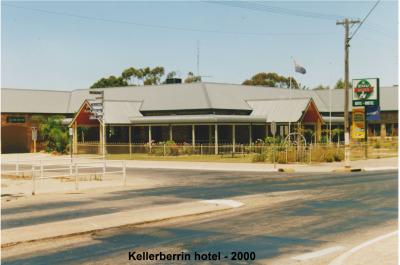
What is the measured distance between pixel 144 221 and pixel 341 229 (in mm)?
4682

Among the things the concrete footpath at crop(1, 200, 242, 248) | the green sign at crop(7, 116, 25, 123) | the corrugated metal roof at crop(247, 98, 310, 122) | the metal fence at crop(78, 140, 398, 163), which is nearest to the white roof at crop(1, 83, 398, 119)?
the corrugated metal roof at crop(247, 98, 310, 122)

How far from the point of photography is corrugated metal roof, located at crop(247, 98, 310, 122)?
Result: 54500 millimetres

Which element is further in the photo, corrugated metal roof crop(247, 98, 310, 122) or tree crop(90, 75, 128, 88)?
tree crop(90, 75, 128, 88)

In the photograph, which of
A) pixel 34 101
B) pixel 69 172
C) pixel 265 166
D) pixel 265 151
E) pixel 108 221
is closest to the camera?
pixel 108 221

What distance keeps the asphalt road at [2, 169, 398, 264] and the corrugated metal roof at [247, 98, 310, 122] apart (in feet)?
101

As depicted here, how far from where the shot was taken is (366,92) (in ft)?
147

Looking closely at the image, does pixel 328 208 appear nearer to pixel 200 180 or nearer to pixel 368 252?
pixel 368 252

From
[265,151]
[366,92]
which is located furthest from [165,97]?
[366,92]

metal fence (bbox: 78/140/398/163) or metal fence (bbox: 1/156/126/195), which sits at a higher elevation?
metal fence (bbox: 78/140/398/163)

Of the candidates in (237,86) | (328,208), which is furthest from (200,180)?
(237,86)

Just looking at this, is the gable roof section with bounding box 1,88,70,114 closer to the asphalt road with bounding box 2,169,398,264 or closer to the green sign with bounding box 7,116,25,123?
the green sign with bounding box 7,116,25,123

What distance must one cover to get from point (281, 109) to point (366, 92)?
12544 millimetres

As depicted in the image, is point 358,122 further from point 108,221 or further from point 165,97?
point 108,221

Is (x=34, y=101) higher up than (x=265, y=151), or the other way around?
(x=34, y=101)
